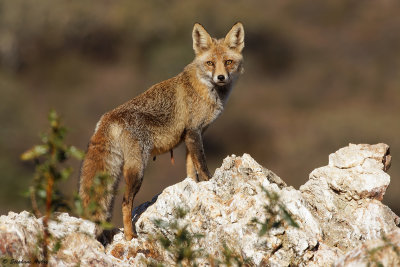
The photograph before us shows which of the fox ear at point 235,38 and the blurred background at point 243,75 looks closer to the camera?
the fox ear at point 235,38

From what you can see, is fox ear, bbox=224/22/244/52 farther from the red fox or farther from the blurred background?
the blurred background

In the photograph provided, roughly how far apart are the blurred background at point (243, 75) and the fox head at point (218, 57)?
1159 inches

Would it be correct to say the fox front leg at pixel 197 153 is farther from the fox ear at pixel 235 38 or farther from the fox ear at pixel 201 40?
the fox ear at pixel 235 38

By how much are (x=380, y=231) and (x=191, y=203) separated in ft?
7.84

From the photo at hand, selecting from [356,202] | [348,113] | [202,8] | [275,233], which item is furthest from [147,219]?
[202,8]

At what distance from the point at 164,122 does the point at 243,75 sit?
142ft

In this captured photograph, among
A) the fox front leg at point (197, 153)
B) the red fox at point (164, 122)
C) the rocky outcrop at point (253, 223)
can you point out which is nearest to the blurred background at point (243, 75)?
the red fox at point (164, 122)

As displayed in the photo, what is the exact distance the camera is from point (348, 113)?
50719 millimetres

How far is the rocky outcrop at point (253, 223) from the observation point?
7137 millimetres

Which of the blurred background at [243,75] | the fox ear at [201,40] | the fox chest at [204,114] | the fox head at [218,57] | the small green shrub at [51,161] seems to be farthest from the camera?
the blurred background at [243,75]

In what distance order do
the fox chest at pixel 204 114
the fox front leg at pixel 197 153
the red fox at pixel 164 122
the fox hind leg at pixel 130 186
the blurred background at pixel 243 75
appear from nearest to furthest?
the red fox at pixel 164 122, the fox hind leg at pixel 130 186, the fox front leg at pixel 197 153, the fox chest at pixel 204 114, the blurred background at pixel 243 75

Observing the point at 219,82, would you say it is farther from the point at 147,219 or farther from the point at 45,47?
the point at 45,47

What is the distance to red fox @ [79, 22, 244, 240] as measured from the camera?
8.65m

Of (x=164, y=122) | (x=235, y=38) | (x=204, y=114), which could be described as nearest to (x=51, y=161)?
(x=164, y=122)
